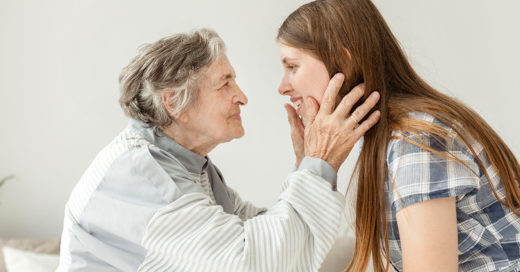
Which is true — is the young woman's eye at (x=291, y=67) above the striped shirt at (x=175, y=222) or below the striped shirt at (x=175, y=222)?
above

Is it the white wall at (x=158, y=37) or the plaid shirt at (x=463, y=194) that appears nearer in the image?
the plaid shirt at (x=463, y=194)

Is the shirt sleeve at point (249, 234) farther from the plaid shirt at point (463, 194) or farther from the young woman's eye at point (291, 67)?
the young woman's eye at point (291, 67)

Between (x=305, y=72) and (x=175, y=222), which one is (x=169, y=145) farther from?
(x=305, y=72)

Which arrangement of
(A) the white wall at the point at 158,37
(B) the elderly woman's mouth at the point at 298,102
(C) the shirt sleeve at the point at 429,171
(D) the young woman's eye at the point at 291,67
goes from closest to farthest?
(C) the shirt sleeve at the point at 429,171 < (D) the young woman's eye at the point at 291,67 < (B) the elderly woman's mouth at the point at 298,102 < (A) the white wall at the point at 158,37

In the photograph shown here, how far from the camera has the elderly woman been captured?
1271 millimetres

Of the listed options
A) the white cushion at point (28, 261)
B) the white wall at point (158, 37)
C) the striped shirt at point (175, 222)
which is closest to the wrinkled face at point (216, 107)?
the striped shirt at point (175, 222)

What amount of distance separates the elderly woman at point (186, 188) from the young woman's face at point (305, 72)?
49 mm

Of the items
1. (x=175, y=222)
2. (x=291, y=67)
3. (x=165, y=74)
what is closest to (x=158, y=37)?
(x=165, y=74)

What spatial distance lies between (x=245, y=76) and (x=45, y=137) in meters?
1.16

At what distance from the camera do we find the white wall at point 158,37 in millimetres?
2807

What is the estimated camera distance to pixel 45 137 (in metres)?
2.87

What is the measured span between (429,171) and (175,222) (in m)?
0.62

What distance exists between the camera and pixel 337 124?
1.40m

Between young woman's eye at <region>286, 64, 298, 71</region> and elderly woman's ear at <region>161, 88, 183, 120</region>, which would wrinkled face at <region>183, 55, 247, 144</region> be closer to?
elderly woman's ear at <region>161, 88, 183, 120</region>
